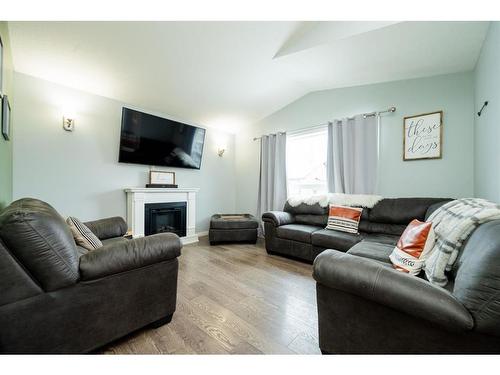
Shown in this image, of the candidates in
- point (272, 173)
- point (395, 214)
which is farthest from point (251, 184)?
point (395, 214)

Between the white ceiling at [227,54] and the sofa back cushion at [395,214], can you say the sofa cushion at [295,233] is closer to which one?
→ the sofa back cushion at [395,214]

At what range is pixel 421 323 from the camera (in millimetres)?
858

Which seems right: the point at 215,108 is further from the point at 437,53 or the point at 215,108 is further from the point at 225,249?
the point at 437,53

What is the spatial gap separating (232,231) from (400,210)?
2449 millimetres

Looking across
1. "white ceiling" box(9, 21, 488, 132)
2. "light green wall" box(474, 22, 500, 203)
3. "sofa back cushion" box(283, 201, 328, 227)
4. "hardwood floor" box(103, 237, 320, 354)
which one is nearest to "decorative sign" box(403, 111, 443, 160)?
"light green wall" box(474, 22, 500, 203)

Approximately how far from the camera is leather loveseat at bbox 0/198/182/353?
0.89 meters

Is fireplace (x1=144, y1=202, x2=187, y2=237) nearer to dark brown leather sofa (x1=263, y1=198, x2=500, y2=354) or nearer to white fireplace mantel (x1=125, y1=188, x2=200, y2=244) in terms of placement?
white fireplace mantel (x1=125, y1=188, x2=200, y2=244)

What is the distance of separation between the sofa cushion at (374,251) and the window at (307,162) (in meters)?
1.45

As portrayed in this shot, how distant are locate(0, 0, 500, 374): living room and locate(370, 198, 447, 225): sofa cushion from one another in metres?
0.03

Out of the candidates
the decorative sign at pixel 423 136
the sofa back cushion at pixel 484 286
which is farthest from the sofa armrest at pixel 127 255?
the decorative sign at pixel 423 136

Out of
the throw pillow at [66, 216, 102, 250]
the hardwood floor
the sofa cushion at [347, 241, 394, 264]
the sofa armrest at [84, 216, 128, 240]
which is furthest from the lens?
the sofa armrest at [84, 216, 128, 240]

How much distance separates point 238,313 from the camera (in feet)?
5.19

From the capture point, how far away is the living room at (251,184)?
3.10 feet
